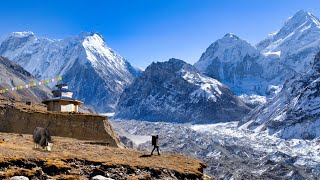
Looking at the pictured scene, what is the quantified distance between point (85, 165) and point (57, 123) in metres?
25.3

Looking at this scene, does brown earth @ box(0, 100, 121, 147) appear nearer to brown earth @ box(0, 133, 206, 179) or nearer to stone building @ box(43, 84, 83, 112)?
stone building @ box(43, 84, 83, 112)

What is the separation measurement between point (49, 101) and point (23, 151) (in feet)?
120

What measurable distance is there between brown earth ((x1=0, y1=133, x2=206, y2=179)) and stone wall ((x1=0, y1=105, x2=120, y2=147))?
695 inches

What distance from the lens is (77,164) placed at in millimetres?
31312

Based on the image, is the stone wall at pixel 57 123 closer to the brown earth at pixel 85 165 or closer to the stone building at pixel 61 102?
the stone building at pixel 61 102

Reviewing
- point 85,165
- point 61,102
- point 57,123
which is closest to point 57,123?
point 57,123

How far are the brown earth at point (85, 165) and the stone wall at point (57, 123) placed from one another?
17.7 m

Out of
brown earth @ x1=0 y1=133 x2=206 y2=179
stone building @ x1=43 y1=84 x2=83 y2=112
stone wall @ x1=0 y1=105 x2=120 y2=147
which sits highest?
stone building @ x1=43 y1=84 x2=83 y2=112

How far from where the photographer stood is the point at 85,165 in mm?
31469

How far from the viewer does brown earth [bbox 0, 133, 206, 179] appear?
2920 centimetres

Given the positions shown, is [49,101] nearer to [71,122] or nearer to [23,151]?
[71,122]

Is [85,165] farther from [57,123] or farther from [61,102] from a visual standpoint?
[61,102]

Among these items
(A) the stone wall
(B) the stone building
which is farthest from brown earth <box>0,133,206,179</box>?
(B) the stone building

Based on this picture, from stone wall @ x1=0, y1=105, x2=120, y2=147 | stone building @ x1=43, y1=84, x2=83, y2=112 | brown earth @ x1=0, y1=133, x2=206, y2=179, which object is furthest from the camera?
stone building @ x1=43, y1=84, x2=83, y2=112
